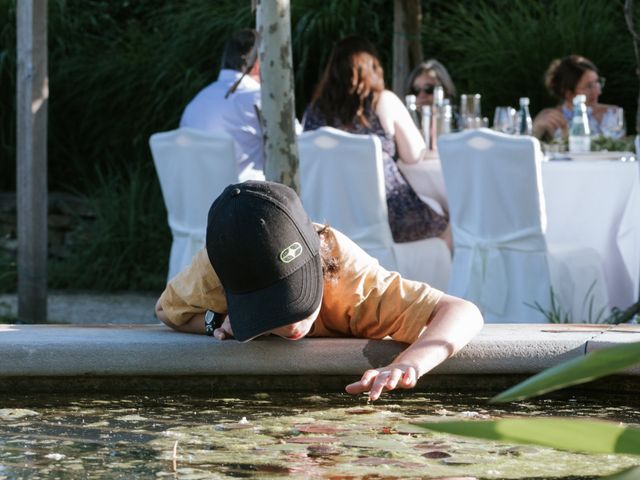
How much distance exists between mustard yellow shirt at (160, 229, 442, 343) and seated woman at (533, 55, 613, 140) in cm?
404

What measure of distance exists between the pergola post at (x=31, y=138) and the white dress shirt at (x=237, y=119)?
0.93 meters

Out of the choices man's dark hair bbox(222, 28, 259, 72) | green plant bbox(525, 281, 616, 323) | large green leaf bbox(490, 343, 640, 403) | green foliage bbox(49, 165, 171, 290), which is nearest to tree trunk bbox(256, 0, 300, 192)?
green plant bbox(525, 281, 616, 323)

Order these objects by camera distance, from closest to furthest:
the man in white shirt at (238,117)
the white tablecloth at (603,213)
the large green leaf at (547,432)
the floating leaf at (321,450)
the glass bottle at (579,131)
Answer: the large green leaf at (547,432), the floating leaf at (321,450), the white tablecloth at (603,213), the glass bottle at (579,131), the man in white shirt at (238,117)

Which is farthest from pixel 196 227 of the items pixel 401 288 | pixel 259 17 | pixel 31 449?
pixel 31 449

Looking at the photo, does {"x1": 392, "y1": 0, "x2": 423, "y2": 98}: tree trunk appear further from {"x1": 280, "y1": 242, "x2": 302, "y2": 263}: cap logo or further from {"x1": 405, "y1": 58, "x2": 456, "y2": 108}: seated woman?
{"x1": 280, "y1": 242, "x2": 302, "y2": 263}: cap logo

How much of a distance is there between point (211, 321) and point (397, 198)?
335 centimetres

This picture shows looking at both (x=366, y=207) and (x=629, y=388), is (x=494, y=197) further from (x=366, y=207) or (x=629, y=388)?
(x=629, y=388)

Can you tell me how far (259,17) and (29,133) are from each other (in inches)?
80.9

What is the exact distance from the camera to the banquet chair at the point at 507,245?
5176mm

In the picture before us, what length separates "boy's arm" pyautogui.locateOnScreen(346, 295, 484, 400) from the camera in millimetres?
2256

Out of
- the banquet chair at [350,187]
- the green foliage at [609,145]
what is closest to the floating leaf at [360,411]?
the banquet chair at [350,187]

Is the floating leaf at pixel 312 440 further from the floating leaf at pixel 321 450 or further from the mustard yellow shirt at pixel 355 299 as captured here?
the mustard yellow shirt at pixel 355 299

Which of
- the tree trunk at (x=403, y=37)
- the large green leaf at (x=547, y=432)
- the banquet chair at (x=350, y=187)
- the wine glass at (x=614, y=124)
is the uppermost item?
the tree trunk at (x=403, y=37)

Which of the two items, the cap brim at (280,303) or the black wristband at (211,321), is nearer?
the cap brim at (280,303)
